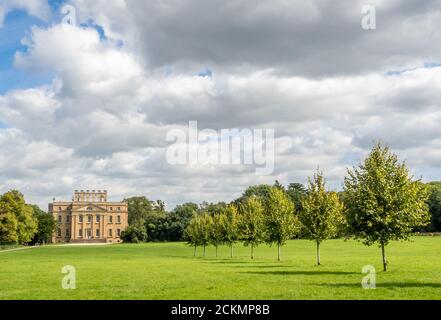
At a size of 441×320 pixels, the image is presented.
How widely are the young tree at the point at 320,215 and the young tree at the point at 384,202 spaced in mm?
7889

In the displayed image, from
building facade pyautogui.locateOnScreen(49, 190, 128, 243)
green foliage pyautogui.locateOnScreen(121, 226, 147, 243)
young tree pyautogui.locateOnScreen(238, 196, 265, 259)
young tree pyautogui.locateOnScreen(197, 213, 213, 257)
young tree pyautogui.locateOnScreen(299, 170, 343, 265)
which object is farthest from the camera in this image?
building facade pyautogui.locateOnScreen(49, 190, 128, 243)

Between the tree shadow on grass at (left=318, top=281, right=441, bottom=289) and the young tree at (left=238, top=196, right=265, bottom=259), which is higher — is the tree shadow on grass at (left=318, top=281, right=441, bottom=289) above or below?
below

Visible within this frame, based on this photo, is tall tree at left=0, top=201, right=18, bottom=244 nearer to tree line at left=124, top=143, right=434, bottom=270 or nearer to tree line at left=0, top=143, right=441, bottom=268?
tree line at left=0, top=143, right=441, bottom=268

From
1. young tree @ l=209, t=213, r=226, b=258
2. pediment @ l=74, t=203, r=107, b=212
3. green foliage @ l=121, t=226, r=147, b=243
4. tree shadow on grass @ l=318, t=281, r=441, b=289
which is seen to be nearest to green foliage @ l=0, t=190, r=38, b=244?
green foliage @ l=121, t=226, r=147, b=243

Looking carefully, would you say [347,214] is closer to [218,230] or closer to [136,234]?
[218,230]

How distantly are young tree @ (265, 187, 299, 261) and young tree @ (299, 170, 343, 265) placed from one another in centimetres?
641

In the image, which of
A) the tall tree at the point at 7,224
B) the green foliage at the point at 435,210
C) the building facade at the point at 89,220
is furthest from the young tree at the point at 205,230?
the building facade at the point at 89,220

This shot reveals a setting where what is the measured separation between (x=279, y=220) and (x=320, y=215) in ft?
25.5

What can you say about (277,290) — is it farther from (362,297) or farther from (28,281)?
(28,281)

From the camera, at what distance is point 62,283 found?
27812mm

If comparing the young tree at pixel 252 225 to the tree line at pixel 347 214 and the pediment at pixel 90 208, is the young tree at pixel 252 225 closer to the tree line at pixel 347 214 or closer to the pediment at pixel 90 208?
the tree line at pixel 347 214

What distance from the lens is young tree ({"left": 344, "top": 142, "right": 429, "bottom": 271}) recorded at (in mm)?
30391

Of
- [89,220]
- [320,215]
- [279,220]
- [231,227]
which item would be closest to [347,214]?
[320,215]
